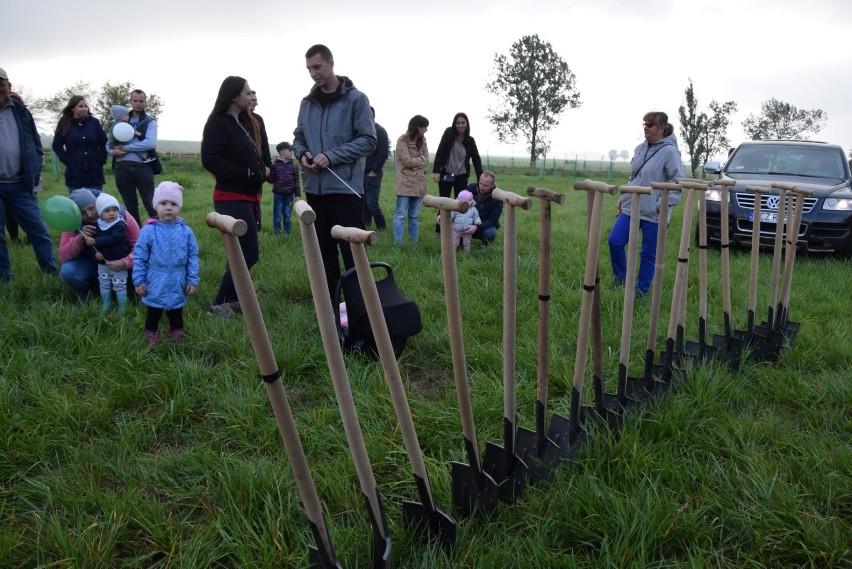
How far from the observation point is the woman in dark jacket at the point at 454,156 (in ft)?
25.8

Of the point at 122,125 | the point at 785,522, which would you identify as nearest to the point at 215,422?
the point at 785,522

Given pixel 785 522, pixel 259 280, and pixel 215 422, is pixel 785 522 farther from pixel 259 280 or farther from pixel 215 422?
pixel 259 280

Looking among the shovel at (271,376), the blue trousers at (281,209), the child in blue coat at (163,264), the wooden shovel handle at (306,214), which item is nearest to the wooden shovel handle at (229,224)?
the shovel at (271,376)

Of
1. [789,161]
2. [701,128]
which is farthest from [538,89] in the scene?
[789,161]

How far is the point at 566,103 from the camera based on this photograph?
160 feet

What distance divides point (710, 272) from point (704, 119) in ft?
101

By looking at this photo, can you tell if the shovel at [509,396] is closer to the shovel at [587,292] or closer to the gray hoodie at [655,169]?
the shovel at [587,292]

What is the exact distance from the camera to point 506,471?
93.0 inches

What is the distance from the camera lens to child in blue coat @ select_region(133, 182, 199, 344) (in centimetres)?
382

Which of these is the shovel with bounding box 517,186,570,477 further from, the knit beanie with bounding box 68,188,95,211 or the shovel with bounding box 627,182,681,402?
the knit beanie with bounding box 68,188,95,211

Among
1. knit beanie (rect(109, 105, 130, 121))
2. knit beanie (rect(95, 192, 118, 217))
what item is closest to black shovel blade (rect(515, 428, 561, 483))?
knit beanie (rect(95, 192, 118, 217))

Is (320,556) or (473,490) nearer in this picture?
(320,556)

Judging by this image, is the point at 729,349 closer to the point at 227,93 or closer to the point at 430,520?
the point at 430,520

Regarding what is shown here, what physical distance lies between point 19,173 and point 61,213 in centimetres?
135
